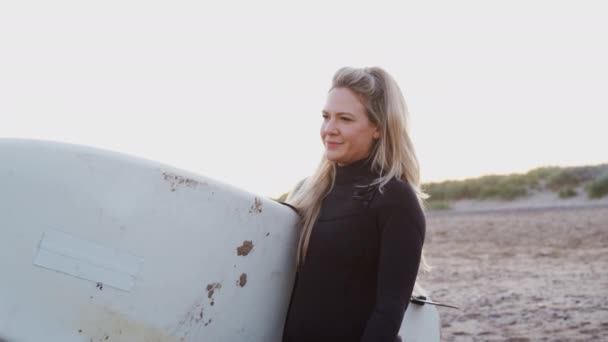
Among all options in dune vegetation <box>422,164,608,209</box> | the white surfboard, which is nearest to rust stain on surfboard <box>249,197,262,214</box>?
the white surfboard

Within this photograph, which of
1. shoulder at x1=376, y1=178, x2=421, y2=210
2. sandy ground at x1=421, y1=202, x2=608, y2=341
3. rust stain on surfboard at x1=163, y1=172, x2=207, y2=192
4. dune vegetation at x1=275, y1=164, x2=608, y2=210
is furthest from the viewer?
dune vegetation at x1=275, y1=164, x2=608, y2=210

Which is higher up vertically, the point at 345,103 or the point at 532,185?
the point at 532,185

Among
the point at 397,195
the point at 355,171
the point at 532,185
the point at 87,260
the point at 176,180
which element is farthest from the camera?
the point at 532,185

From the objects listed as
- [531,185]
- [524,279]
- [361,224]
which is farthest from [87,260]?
[531,185]

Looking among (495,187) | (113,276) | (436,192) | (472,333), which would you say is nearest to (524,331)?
(472,333)

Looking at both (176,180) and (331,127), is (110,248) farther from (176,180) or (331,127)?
(331,127)

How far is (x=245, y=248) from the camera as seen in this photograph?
2.09 metres

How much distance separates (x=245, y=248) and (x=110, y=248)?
425 mm

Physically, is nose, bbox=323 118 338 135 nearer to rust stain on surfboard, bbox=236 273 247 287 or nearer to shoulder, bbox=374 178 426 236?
shoulder, bbox=374 178 426 236

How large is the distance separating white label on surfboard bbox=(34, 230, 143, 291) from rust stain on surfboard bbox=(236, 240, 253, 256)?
0.32 metres

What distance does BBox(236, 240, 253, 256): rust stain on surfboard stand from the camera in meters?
2.07

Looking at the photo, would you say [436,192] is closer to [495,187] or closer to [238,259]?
[495,187]

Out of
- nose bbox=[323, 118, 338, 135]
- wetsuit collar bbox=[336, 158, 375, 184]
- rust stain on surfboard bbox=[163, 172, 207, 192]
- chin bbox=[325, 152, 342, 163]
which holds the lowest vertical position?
rust stain on surfboard bbox=[163, 172, 207, 192]

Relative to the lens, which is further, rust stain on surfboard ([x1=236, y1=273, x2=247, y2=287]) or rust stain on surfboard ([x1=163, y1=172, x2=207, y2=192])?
rust stain on surfboard ([x1=236, y1=273, x2=247, y2=287])
